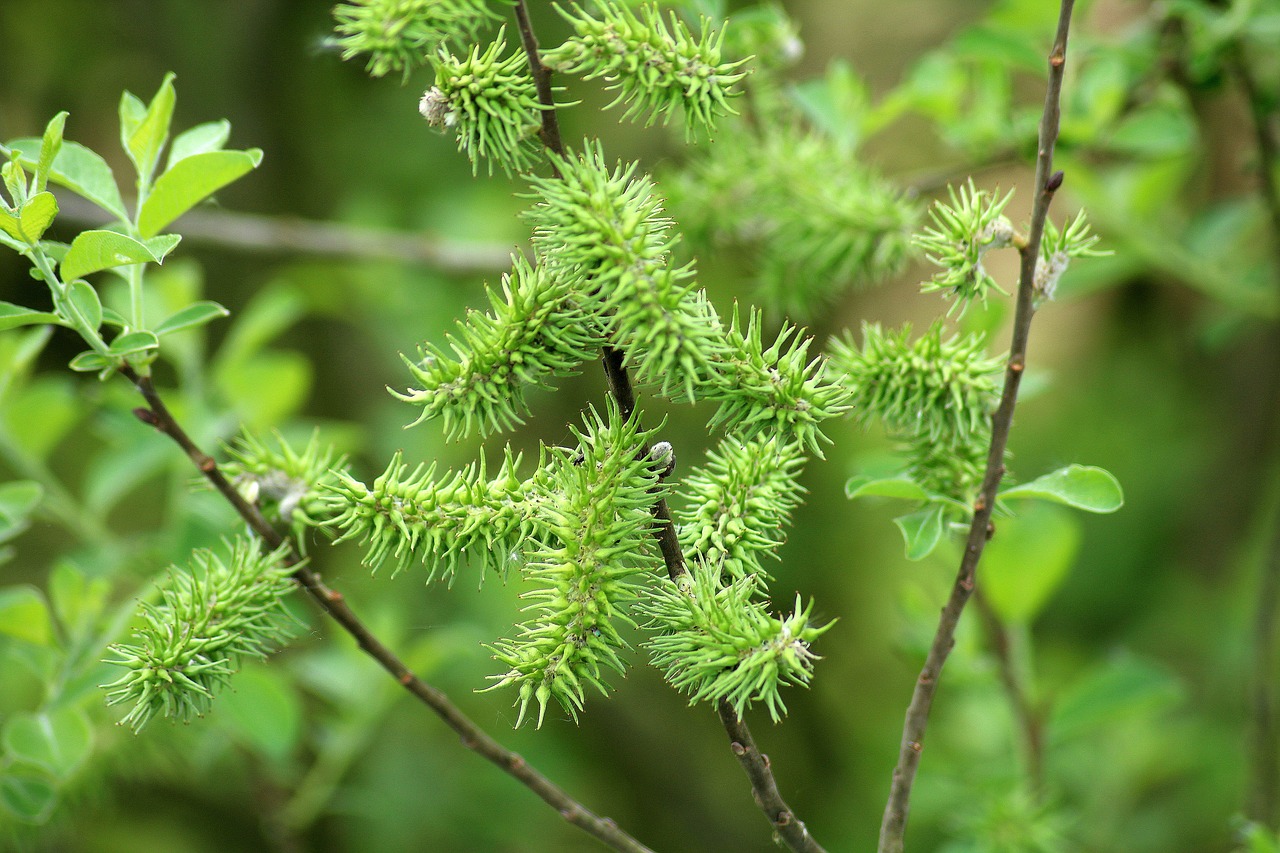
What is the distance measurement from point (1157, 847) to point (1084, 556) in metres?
0.63

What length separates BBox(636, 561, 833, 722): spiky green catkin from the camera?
54 cm

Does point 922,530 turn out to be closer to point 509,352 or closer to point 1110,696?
point 509,352

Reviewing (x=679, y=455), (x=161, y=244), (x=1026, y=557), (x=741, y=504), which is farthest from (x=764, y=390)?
(x=679, y=455)

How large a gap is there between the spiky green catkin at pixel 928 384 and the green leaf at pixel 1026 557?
1.46 feet

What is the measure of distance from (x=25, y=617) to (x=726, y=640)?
0.72 m

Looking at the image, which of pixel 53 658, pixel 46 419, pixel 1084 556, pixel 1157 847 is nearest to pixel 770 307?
pixel 53 658

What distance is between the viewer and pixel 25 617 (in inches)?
37.3

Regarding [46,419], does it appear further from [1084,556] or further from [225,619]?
[1084,556]

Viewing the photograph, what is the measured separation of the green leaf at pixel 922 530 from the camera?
28.3 inches

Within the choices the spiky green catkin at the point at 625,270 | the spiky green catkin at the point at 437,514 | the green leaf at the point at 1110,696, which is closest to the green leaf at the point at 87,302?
the spiky green catkin at the point at 437,514

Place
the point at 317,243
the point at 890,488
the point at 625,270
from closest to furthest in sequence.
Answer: the point at 625,270 < the point at 890,488 < the point at 317,243

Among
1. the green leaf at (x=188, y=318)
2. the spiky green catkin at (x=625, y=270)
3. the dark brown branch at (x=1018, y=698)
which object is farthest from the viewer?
the dark brown branch at (x=1018, y=698)

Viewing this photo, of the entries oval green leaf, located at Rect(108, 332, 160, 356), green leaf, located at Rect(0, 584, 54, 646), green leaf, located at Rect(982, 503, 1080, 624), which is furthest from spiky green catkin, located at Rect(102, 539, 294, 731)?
green leaf, located at Rect(982, 503, 1080, 624)

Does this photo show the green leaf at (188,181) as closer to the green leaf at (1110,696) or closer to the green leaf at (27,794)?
the green leaf at (27,794)
